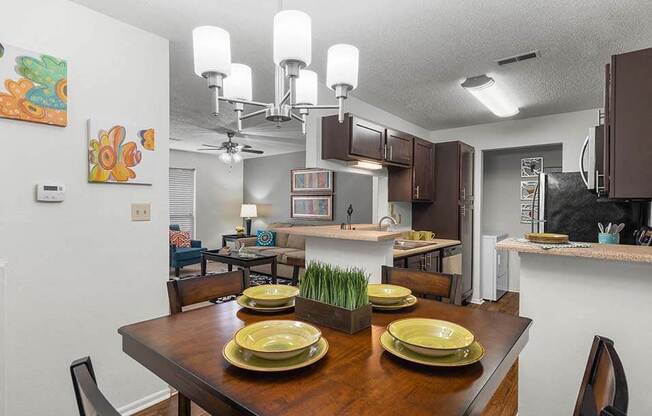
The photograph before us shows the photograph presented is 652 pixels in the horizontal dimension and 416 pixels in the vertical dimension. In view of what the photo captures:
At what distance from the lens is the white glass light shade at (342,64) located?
1.46 m

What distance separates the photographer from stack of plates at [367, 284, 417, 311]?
4.64 ft

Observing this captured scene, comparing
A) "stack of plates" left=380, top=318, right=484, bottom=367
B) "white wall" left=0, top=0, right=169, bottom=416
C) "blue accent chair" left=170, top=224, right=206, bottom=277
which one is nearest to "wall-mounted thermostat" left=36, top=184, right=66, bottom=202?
"white wall" left=0, top=0, right=169, bottom=416

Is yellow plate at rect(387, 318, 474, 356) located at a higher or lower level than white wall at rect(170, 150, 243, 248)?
lower

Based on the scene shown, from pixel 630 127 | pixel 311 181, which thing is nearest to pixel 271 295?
pixel 630 127

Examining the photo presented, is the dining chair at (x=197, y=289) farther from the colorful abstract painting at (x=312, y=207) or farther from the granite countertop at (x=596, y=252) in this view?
the colorful abstract painting at (x=312, y=207)

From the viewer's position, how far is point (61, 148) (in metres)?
1.86

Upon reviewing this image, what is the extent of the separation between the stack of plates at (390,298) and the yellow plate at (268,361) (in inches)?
18.2

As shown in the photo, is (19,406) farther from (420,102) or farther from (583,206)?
(583,206)

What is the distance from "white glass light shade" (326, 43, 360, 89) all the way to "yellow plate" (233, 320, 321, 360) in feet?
3.27

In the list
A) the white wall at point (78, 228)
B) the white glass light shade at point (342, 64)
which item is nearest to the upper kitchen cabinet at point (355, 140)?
the white wall at point (78, 228)

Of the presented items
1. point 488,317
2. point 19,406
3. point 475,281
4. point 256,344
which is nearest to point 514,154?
point 475,281

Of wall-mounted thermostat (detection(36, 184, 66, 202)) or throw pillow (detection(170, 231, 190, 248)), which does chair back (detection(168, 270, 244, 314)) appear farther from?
throw pillow (detection(170, 231, 190, 248))

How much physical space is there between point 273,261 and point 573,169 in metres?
3.90

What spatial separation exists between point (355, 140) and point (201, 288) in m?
1.98
